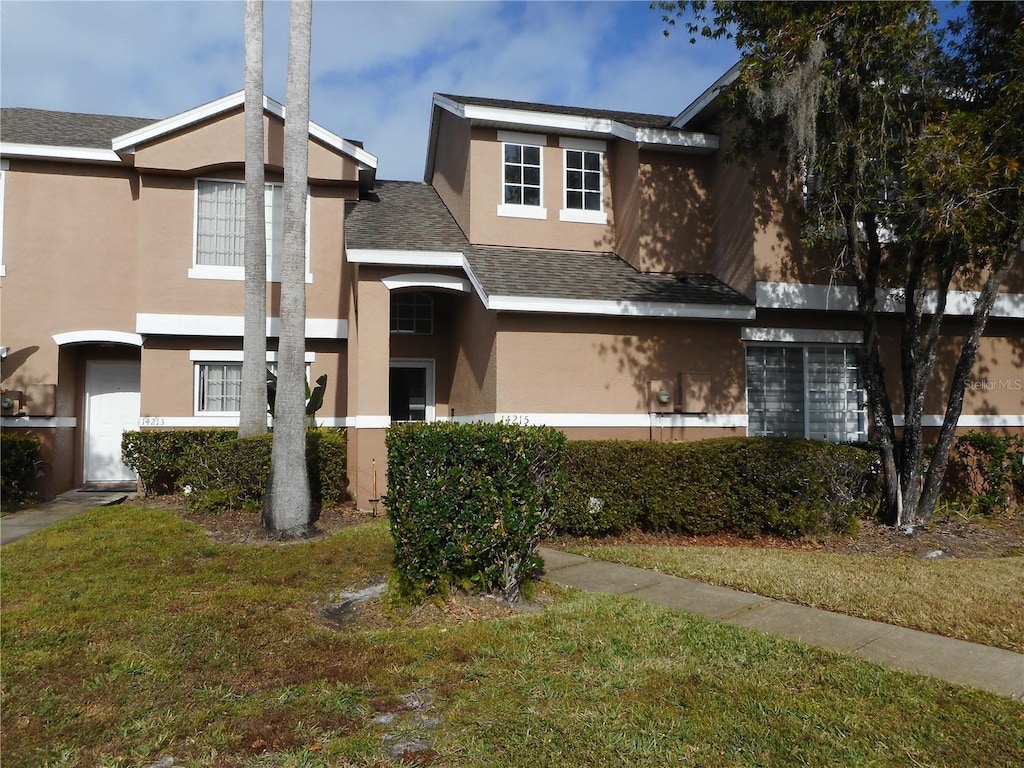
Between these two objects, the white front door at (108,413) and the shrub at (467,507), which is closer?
the shrub at (467,507)

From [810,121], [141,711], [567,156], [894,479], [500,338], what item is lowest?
[141,711]

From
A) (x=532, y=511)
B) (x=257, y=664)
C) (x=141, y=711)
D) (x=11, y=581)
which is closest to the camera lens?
(x=141, y=711)

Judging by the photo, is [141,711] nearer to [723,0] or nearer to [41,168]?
[723,0]

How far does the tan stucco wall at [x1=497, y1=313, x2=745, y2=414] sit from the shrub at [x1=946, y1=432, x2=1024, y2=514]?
3490 millimetres

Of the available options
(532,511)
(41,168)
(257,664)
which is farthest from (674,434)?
(41,168)

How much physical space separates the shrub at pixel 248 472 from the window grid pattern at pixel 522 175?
561 centimetres

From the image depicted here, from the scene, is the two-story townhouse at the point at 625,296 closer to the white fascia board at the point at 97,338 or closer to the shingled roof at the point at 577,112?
the shingled roof at the point at 577,112

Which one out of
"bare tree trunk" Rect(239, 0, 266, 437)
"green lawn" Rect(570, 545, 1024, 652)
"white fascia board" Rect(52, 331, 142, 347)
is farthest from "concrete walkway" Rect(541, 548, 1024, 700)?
"white fascia board" Rect(52, 331, 142, 347)

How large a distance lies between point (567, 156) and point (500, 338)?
182 inches

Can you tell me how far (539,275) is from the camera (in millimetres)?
12250

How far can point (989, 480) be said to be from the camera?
11680 mm

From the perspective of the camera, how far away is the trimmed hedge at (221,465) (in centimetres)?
1152

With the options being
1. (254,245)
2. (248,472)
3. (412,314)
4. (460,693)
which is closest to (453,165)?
(412,314)

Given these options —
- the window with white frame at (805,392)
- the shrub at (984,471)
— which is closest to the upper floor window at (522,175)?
the window with white frame at (805,392)
